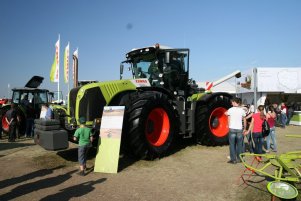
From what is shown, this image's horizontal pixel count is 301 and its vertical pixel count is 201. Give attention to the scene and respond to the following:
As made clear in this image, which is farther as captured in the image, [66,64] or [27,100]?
[66,64]

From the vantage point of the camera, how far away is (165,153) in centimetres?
789

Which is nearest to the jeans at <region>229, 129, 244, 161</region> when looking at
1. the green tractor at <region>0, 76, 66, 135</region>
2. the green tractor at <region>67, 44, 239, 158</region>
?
the green tractor at <region>67, 44, 239, 158</region>

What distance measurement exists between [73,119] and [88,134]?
89cm

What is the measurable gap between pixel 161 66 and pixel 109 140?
3.01 m

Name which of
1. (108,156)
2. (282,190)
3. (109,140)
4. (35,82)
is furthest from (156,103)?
(35,82)

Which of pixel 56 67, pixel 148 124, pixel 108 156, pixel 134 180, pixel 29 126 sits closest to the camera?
pixel 134 180

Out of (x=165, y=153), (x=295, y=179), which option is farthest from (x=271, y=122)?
(x=295, y=179)

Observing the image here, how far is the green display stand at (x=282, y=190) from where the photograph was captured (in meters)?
3.91

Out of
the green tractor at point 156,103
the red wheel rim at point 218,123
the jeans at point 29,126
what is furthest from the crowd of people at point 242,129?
the jeans at point 29,126

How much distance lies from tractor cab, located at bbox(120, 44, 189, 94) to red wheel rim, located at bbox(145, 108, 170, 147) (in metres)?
1.18

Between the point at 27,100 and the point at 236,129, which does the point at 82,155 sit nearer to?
the point at 236,129

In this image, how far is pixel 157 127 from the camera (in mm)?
7871

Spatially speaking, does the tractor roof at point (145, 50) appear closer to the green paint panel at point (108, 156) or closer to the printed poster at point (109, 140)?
the printed poster at point (109, 140)

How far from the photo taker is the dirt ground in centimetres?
495
